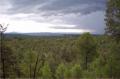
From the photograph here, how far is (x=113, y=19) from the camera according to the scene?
2611 cm

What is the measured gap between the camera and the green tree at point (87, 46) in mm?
50531

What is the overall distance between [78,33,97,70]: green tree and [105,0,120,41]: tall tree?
2371cm

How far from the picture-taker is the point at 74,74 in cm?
5353

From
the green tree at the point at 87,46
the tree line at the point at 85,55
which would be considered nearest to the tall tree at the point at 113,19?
the tree line at the point at 85,55

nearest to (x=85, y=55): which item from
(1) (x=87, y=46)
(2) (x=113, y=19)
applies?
(1) (x=87, y=46)

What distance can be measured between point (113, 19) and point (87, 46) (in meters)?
25.5

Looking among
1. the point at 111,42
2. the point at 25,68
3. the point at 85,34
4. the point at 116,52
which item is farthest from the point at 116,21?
the point at 25,68

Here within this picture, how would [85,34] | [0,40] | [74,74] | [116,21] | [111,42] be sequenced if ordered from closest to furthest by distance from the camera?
1. [0,40]
2. [116,21]
3. [111,42]
4. [85,34]
5. [74,74]

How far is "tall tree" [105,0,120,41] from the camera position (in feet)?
84.3

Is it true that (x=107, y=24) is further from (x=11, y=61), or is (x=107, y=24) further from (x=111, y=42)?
(x=11, y=61)

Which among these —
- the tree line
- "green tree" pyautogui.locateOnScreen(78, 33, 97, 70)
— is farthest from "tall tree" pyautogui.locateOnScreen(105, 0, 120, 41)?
"green tree" pyautogui.locateOnScreen(78, 33, 97, 70)

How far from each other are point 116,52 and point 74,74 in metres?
24.5

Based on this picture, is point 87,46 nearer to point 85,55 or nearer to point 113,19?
point 85,55

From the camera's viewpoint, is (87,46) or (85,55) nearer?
(87,46)
